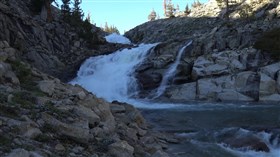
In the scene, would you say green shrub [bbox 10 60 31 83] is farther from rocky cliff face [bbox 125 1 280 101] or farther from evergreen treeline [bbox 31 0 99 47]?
evergreen treeline [bbox 31 0 99 47]

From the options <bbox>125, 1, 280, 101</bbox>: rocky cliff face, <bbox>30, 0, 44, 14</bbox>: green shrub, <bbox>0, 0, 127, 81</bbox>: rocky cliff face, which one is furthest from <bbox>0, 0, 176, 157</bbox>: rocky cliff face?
<bbox>30, 0, 44, 14</bbox>: green shrub

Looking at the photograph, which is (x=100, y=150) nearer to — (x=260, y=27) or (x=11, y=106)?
(x=11, y=106)

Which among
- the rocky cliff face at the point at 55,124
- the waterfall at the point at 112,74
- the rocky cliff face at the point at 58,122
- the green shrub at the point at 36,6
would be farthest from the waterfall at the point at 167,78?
the green shrub at the point at 36,6

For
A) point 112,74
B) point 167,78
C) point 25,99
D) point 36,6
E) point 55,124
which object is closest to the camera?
point 55,124

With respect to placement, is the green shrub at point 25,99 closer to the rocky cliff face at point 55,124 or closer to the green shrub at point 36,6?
the rocky cliff face at point 55,124

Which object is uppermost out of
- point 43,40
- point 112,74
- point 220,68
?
point 43,40

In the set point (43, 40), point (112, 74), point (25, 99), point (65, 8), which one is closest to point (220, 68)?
point (112, 74)

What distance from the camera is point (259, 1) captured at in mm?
60219

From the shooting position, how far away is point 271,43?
33.0m

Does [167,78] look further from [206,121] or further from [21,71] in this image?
[21,71]

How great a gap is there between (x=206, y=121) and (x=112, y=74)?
19.3 metres

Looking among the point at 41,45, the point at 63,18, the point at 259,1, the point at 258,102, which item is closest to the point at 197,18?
the point at 259,1

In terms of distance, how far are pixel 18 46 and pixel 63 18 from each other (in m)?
16.1

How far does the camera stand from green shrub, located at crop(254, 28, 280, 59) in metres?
32.3
